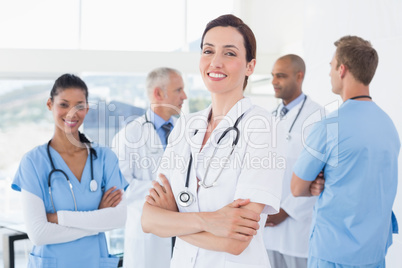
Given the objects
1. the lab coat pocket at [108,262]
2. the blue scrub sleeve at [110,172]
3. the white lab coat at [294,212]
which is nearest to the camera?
the lab coat pocket at [108,262]

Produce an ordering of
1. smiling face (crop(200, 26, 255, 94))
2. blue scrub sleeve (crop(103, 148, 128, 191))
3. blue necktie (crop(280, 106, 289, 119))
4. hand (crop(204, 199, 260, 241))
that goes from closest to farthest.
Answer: hand (crop(204, 199, 260, 241)) < smiling face (crop(200, 26, 255, 94)) < blue scrub sleeve (crop(103, 148, 128, 191)) < blue necktie (crop(280, 106, 289, 119))

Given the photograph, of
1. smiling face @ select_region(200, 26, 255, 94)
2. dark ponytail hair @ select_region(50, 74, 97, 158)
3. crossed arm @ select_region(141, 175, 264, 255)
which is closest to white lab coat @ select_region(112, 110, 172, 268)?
dark ponytail hair @ select_region(50, 74, 97, 158)

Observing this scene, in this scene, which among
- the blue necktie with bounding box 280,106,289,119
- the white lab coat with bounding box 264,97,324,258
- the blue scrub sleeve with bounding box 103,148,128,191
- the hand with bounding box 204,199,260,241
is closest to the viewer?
the hand with bounding box 204,199,260,241

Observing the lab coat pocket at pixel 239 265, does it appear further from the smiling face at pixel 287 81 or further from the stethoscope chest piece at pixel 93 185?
the smiling face at pixel 287 81

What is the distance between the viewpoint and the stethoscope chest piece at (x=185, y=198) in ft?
4.35

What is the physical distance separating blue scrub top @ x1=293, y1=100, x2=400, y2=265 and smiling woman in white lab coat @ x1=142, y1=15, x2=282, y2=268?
1.94ft

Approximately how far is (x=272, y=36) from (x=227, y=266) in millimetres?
5035

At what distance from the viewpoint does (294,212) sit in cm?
245

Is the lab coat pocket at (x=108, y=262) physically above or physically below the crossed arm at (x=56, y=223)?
below

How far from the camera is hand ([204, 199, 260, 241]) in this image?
123 centimetres

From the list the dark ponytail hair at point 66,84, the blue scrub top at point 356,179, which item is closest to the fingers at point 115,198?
the dark ponytail hair at point 66,84

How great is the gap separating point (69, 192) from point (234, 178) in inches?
33.5

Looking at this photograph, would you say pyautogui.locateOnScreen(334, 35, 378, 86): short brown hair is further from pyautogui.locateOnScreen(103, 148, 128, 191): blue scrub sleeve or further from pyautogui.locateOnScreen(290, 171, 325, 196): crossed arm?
pyautogui.locateOnScreen(103, 148, 128, 191): blue scrub sleeve

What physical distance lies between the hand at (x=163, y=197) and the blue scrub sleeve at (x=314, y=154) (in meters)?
0.74
